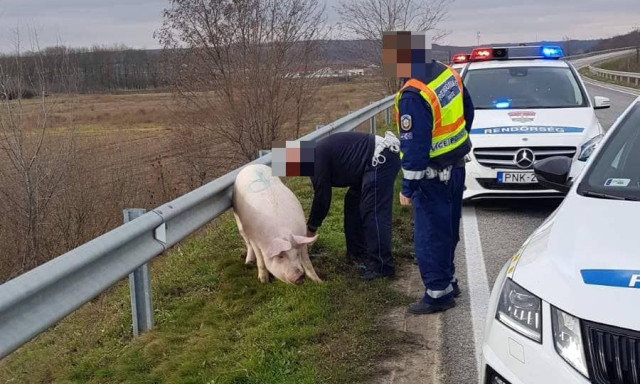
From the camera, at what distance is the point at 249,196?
5832 millimetres

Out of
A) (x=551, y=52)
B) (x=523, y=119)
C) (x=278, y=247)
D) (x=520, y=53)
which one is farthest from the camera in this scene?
(x=520, y=53)

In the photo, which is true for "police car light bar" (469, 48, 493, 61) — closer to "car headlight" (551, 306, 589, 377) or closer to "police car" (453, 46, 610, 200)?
"police car" (453, 46, 610, 200)

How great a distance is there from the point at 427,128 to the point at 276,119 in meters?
15.2

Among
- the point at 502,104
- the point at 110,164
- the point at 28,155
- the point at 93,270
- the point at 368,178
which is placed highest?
the point at 502,104

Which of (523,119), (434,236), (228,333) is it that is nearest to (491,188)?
(523,119)

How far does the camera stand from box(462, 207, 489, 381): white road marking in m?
4.69

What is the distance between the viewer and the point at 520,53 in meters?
10.3

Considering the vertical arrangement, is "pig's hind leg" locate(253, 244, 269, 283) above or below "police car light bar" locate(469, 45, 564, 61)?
below

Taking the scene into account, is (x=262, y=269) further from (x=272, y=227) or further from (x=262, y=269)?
(x=272, y=227)

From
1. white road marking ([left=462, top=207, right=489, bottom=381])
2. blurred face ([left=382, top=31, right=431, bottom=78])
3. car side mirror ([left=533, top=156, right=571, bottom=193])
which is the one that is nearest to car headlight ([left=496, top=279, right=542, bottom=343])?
white road marking ([left=462, top=207, right=489, bottom=381])

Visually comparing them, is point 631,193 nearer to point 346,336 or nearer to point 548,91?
point 346,336

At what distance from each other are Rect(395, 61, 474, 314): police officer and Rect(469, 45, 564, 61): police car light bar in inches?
208

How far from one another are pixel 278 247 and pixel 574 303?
2963 mm

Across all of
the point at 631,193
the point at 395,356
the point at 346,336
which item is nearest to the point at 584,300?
the point at 631,193
